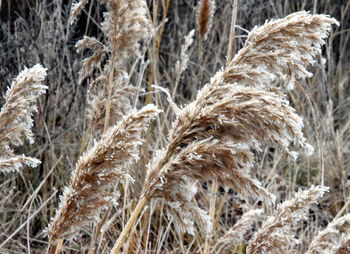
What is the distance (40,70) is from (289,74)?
0.64 m

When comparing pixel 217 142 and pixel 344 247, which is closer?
pixel 217 142

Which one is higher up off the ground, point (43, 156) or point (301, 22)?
point (301, 22)

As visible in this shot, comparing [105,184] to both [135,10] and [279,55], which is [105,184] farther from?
[135,10]

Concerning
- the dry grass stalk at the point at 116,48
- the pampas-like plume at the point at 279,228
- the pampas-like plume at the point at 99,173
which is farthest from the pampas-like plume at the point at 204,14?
the pampas-like plume at the point at 99,173

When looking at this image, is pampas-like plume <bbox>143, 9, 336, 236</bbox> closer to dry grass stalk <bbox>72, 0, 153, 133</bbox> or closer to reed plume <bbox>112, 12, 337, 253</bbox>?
reed plume <bbox>112, 12, 337, 253</bbox>

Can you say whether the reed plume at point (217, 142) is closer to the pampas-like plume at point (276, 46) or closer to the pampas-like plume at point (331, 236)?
the pampas-like plume at point (276, 46)

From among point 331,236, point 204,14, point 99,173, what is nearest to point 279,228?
point 331,236

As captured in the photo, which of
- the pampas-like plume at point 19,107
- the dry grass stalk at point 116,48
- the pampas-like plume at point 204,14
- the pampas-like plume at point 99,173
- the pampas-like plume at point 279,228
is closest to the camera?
the pampas-like plume at point 99,173

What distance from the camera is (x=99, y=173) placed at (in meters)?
1.32

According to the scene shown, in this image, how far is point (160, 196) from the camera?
134 centimetres

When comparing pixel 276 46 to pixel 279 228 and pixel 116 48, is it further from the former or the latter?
pixel 116 48

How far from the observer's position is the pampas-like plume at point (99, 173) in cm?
129

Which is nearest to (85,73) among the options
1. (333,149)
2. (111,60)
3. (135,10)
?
(111,60)

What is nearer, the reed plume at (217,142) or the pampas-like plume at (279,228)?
the reed plume at (217,142)
